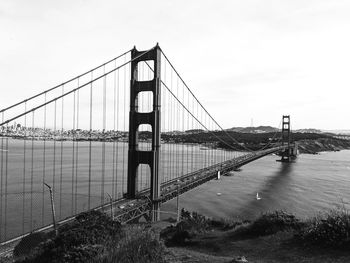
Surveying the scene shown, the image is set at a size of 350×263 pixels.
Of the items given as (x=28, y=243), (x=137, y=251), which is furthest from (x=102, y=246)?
(x=28, y=243)

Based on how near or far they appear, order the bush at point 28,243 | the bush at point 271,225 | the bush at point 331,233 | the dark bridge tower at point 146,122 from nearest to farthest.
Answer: the bush at point 331,233 → the bush at point 271,225 → the bush at point 28,243 → the dark bridge tower at point 146,122

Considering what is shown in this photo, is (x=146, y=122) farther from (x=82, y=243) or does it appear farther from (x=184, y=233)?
(x=82, y=243)

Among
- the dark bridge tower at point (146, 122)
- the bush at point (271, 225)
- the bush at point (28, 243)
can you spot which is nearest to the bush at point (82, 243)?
the bush at point (28, 243)

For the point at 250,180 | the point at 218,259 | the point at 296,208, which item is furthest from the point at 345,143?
the point at 218,259

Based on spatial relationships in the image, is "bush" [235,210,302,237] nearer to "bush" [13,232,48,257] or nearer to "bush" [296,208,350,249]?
"bush" [296,208,350,249]

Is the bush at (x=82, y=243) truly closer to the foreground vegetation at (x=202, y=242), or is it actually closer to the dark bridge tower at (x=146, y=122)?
the foreground vegetation at (x=202, y=242)

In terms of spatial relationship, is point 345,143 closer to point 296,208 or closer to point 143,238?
point 296,208
